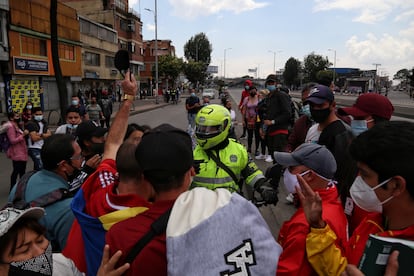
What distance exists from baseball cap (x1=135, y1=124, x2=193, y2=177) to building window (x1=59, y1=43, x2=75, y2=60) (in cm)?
2757

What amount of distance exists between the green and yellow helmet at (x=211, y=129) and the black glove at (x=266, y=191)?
1.57ft

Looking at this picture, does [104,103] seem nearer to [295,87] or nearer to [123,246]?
[123,246]

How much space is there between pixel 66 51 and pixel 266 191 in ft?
90.9

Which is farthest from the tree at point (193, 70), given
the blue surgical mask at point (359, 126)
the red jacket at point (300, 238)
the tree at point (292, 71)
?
the red jacket at point (300, 238)

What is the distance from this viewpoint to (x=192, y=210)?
1.20 metres

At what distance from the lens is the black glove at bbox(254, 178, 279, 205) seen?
8.76 feet

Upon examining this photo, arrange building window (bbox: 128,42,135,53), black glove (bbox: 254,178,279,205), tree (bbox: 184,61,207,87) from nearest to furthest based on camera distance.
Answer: black glove (bbox: 254,178,279,205)
building window (bbox: 128,42,135,53)
tree (bbox: 184,61,207,87)

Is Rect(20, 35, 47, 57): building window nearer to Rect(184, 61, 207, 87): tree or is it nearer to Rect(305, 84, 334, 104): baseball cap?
Rect(305, 84, 334, 104): baseball cap

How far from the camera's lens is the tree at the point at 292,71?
329 ft

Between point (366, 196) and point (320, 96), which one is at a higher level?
point (320, 96)

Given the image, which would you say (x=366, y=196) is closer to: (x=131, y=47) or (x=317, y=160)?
(x=317, y=160)

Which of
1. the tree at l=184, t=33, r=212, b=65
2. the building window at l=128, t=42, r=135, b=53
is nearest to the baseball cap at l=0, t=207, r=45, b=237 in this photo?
the building window at l=128, t=42, r=135, b=53

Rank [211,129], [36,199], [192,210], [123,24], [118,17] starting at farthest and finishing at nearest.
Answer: [123,24], [118,17], [211,129], [36,199], [192,210]

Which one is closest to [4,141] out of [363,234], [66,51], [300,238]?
[300,238]
